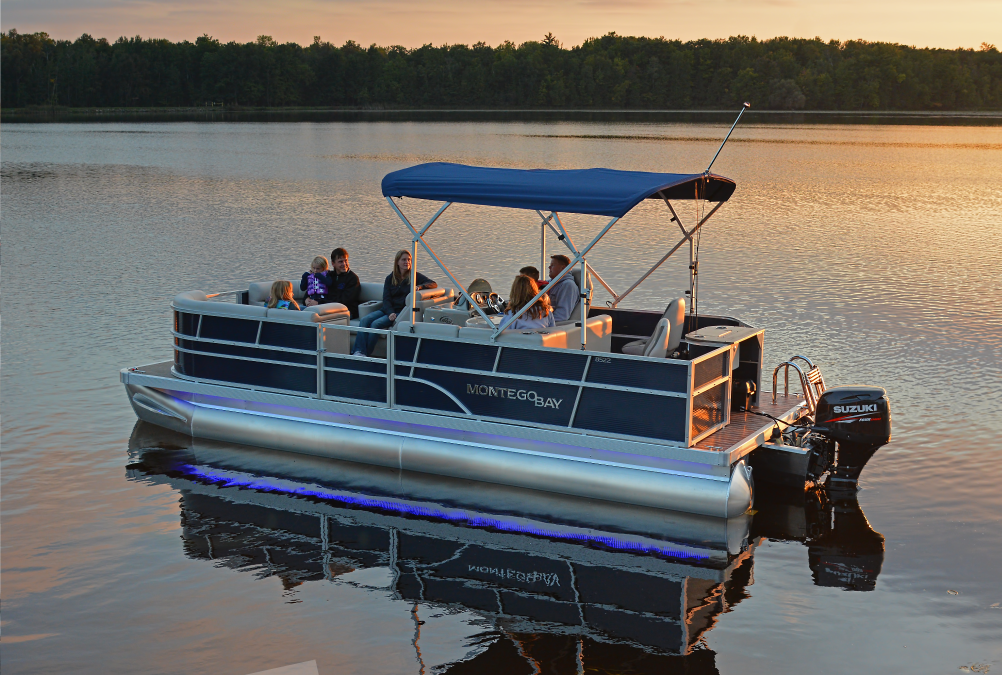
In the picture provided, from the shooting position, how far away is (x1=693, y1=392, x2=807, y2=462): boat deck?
764 centimetres

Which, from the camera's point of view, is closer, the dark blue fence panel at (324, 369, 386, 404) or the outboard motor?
the outboard motor

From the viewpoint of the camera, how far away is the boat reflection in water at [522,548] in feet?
20.3

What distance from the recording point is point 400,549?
7.44 m

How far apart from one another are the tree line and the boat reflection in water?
107944 mm

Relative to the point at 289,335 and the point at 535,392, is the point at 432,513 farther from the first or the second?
the point at 289,335

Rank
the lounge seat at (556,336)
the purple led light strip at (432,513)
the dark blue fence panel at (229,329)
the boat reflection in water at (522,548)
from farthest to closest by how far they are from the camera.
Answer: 1. the dark blue fence panel at (229,329)
2. the lounge seat at (556,336)
3. the purple led light strip at (432,513)
4. the boat reflection in water at (522,548)

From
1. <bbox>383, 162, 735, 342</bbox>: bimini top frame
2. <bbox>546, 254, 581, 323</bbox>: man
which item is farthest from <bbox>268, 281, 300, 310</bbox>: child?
<bbox>546, 254, 581, 323</bbox>: man

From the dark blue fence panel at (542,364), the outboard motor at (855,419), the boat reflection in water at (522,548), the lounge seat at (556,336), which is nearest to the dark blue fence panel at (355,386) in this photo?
the boat reflection in water at (522,548)

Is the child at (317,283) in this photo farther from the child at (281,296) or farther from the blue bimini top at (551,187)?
the blue bimini top at (551,187)

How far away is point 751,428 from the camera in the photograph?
8.20 metres

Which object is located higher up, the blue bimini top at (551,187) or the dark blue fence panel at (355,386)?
the blue bimini top at (551,187)

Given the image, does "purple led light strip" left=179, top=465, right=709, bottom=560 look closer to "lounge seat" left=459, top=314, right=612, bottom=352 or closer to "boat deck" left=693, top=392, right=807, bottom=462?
"boat deck" left=693, top=392, right=807, bottom=462

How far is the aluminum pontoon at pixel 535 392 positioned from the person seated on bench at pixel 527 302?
15cm

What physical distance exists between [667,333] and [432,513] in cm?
246
